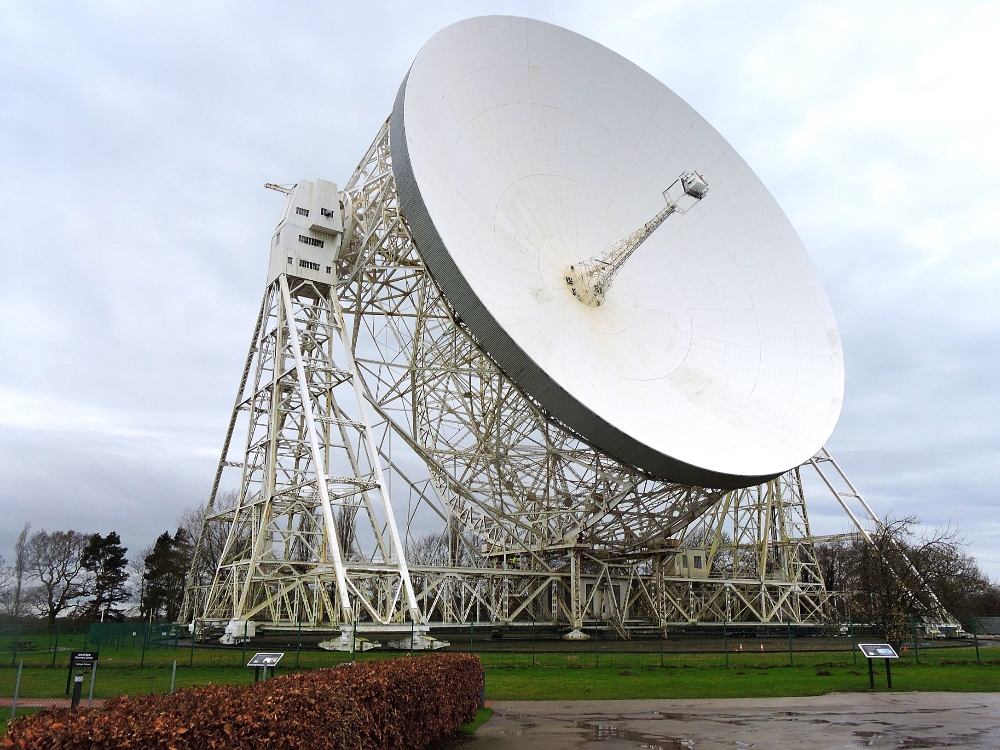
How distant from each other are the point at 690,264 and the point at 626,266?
238cm

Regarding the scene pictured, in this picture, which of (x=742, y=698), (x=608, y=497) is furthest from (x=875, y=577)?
(x=742, y=698)

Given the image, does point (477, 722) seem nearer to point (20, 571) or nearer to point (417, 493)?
point (417, 493)

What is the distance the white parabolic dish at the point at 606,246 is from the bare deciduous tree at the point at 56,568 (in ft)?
192

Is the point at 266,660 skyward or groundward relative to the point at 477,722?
skyward

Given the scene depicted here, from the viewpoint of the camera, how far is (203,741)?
230 inches

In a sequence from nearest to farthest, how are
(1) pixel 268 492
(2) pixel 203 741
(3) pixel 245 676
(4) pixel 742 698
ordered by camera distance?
(2) pixel 203 741 < (4) pixel 742 698 < (3) pixel 245 676 < (1) pixel 268 492

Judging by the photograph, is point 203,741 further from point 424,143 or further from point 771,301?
point 771,301

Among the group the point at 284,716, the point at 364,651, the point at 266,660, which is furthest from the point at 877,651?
the point at 284,716

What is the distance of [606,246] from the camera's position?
2767 centimetres

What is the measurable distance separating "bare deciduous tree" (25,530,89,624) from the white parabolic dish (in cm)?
5849

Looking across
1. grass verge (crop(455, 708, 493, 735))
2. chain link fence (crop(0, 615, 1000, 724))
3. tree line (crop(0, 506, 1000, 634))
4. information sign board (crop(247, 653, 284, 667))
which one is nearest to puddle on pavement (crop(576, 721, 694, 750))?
grass verge (crop(455, 708, 493, 735))

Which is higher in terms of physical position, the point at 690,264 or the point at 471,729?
the point at 690,264

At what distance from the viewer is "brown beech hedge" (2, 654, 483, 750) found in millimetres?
5207

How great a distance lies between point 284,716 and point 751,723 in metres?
9.01
